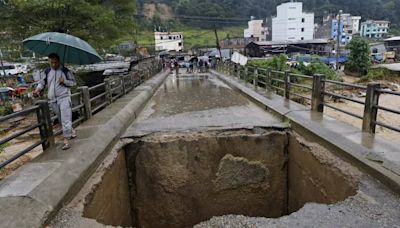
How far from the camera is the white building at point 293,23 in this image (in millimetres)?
77625

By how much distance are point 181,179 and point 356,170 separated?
336 cm

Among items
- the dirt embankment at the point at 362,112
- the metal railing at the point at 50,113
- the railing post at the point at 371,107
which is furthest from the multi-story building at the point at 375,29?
the railing post at the point at 371,107

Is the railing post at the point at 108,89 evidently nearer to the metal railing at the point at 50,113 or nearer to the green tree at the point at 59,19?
the metal railing at the point at 50,113

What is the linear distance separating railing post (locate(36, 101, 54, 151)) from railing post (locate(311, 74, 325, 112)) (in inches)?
223

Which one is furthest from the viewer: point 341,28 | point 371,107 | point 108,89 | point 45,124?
point 341,28

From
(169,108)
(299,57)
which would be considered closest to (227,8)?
(299,57)

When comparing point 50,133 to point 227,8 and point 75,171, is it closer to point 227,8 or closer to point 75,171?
point 75,171

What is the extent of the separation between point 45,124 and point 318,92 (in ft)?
18.9

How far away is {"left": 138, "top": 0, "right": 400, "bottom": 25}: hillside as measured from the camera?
108m

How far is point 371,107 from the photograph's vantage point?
493 cm

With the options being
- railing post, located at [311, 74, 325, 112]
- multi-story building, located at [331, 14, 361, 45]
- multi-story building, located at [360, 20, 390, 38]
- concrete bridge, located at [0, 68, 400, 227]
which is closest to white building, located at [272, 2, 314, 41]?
multi-story building, located at [331, 14, 361, 45]

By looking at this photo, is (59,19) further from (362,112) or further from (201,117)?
(362,112)

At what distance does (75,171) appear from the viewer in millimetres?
4008

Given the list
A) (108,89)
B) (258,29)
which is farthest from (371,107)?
(258,29)
